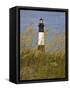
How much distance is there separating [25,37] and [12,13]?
0.22 metres

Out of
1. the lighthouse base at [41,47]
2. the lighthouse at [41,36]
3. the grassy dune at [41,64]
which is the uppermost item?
the lighthouse at [41,36]

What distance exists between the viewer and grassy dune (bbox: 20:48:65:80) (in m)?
2.25

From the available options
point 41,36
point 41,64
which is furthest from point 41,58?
point 41,36

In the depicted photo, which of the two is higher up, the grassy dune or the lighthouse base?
the lighthouse base

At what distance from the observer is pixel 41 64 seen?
2.32m

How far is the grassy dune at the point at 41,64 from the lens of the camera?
7.39 ft

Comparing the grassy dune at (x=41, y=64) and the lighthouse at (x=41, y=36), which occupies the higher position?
the lighthouse at (x=41, y=36)

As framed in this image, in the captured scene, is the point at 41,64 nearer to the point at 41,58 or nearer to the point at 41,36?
the point at 41,58

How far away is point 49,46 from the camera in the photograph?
2350 mm

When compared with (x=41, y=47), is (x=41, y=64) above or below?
below

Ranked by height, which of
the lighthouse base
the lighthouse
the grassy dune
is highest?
the lighthouse

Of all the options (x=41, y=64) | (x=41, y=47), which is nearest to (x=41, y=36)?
(x=41, y=47)
